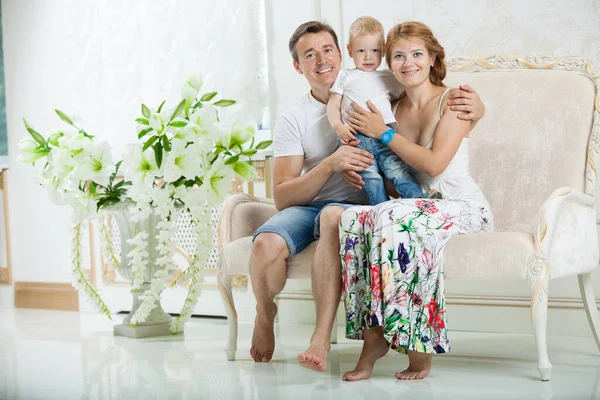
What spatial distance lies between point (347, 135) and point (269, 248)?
0.47m

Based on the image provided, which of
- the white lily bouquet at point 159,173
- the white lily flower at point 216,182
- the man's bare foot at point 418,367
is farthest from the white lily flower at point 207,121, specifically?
the man's bare foot at point 418,367

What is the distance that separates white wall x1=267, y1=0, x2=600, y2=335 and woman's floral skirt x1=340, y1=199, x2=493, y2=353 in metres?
1.03

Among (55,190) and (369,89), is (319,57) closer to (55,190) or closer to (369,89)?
(369,89)

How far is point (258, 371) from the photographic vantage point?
9.23 ft

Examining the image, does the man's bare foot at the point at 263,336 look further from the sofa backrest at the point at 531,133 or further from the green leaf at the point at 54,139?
the green leaf at the point at 54,139

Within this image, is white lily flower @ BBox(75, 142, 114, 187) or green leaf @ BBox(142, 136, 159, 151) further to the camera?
white lily flower @ BBox(75, 142, 114, 187)

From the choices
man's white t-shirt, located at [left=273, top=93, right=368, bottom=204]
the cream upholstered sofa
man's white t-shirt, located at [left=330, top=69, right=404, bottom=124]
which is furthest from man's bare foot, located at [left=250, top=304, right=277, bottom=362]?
man's white t-shirt, located at [left=330, top=69, right=404, bottom=124]

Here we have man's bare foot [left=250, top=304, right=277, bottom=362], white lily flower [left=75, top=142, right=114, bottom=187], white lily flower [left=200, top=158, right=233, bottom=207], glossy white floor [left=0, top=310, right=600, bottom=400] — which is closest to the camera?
glossy white floor [left=0, top=310, right=600, bottom=400]

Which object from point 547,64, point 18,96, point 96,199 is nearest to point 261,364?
point 96,199

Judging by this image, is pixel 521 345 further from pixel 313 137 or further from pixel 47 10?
pixel 47 10

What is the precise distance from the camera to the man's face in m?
2.96

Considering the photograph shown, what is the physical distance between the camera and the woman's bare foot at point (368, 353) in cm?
257

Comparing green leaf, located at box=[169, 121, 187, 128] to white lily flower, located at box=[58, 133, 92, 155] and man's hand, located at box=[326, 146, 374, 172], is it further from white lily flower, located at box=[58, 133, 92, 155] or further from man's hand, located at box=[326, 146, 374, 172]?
man's hand, located at box=[326, 146, 374, 172]

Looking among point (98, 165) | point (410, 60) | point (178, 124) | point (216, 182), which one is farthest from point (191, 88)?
point (410, 60)
